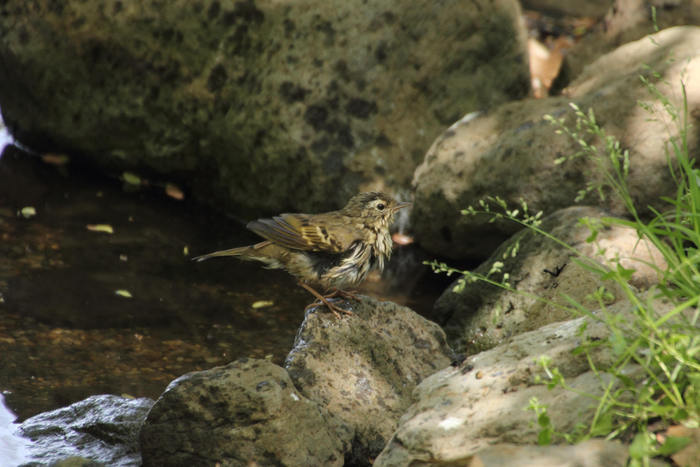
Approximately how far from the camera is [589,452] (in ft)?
9.92

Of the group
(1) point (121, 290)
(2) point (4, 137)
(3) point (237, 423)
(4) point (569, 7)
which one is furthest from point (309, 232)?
(4) point (569, 7)

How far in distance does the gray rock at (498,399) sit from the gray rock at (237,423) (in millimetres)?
784

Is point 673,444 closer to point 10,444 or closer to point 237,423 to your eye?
point 237,423

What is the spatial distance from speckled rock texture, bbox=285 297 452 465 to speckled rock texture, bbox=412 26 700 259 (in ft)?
7.89

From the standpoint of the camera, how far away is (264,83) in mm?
8445

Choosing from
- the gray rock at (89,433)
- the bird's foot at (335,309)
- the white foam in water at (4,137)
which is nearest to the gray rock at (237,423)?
the gray rock at (89,433)

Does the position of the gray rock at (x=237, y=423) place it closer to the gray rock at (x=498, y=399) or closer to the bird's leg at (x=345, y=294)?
the gray rock at (x=498, y=399)

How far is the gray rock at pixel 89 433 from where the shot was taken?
4945 millimetres

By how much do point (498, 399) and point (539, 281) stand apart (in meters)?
2.71

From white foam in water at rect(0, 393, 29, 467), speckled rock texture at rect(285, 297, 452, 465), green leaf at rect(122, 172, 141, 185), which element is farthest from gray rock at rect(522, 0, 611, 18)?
white foam in water at rect(0, 393, 29, 467)

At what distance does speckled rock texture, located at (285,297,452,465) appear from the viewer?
493cm

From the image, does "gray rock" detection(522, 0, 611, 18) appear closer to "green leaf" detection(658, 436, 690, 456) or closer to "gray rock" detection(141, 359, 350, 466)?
"gray rock" detection(141, 359, 350, 466)

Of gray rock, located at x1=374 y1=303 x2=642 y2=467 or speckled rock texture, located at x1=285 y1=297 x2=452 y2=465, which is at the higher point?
gray rock, located at x1=374 y1=303 x2=642 y2=467

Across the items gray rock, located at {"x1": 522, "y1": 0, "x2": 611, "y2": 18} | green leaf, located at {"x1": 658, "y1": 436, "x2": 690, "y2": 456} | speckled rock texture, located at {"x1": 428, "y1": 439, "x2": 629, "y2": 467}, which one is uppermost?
green leaf, located at {"x1": 658, "y1": 436, "x2": 690, "y2": 456}
